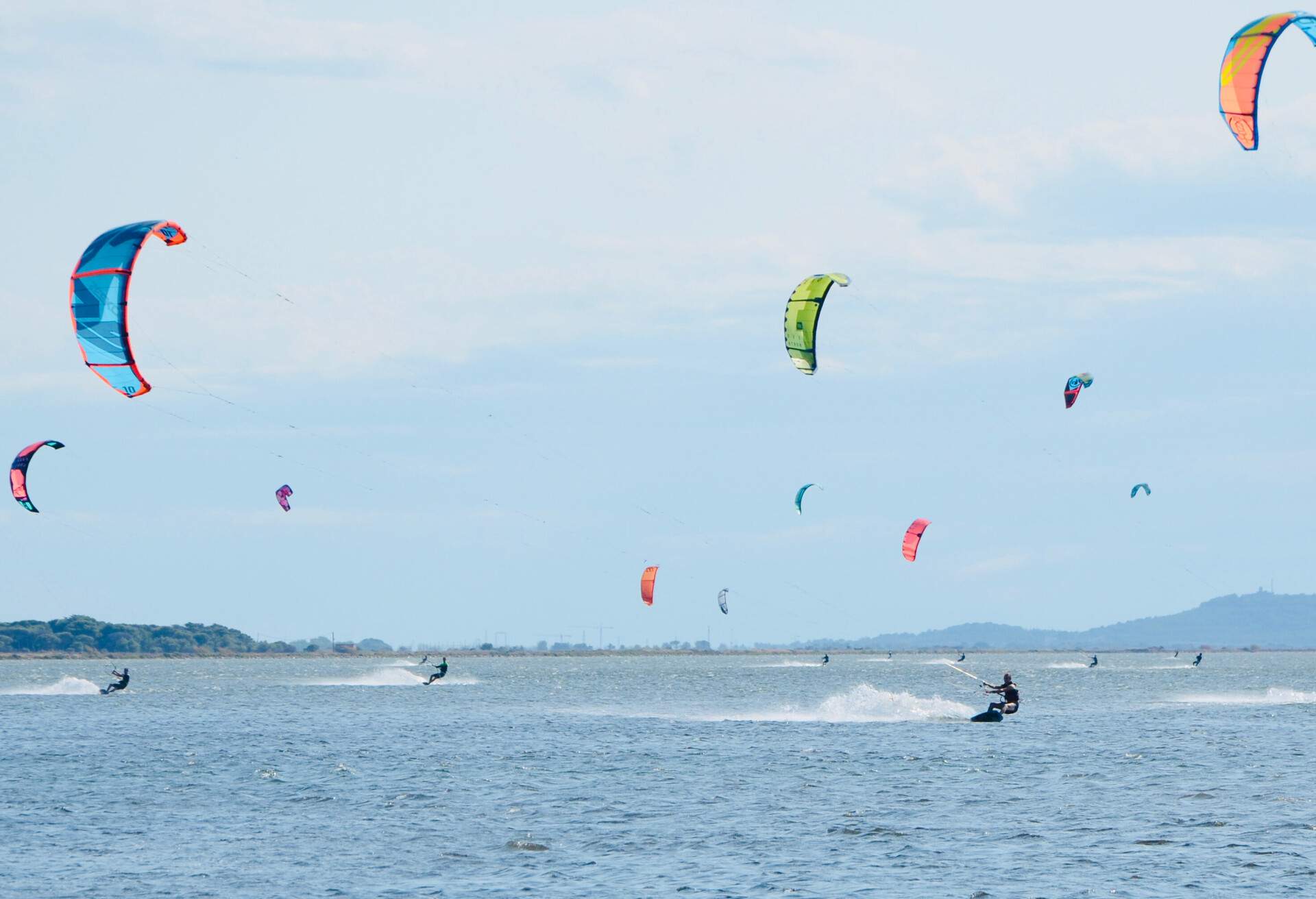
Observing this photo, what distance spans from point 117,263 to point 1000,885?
20.0 meters

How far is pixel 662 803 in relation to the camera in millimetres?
29641

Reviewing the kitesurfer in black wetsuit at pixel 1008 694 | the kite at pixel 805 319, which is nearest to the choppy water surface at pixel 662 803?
the kitesurfer in black wetsuit at pixel 1008 694

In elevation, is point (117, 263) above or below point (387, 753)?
above

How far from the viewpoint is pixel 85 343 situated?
29812 millimetres

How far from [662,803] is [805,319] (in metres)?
15.4

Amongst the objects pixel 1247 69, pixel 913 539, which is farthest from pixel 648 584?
pixel 1247 69

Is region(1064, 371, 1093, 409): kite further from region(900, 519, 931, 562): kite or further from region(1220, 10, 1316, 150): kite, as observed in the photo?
region(1220, 10, 1316, 150): kite

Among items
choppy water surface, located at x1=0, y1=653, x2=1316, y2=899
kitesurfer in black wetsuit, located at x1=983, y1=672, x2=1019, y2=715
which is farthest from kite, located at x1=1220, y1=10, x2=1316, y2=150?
kitesurfer in black wetsuit, located at x1=983, y1=672, x2=1019, y2=715

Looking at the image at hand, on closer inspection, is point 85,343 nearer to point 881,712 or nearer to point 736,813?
point 736,813

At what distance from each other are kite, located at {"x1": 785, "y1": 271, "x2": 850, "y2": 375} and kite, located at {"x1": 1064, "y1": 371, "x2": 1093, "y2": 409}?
63.7ft

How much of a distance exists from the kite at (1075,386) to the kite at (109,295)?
120ft

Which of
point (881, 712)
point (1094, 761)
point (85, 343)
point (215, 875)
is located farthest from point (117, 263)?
point (881, 712)

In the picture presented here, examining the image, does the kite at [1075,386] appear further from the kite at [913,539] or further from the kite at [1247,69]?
the kite at [1247,69]

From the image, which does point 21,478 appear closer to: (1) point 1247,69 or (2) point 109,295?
(2) point 109,295
